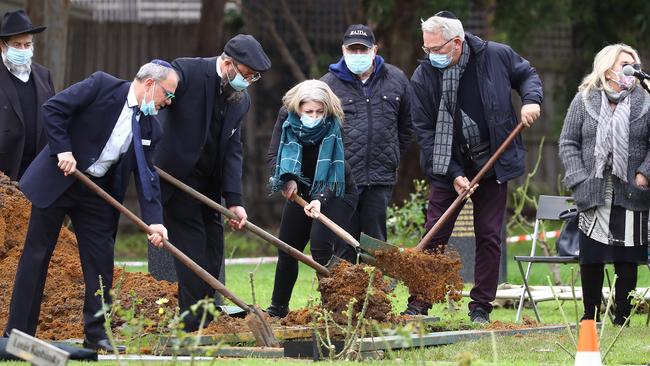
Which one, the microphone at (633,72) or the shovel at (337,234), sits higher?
the microphone at (633,72)

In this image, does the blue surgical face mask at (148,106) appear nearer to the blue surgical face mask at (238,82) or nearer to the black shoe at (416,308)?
the blue surgical face mask at (238,82)

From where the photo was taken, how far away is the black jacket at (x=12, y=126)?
1152 cm

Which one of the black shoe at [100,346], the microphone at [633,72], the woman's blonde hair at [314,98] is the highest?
the microphone at [633,72]

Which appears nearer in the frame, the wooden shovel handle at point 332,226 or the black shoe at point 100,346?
the black shoe at point 100,346

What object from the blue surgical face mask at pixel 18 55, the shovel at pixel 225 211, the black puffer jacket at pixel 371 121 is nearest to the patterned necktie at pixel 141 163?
the shovel at pixel 225 211

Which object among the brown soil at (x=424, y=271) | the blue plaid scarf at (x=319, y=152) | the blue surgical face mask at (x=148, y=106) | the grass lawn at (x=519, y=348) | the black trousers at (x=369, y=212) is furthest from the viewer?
the black trousers at (x=369, y=212)

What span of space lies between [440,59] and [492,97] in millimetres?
453

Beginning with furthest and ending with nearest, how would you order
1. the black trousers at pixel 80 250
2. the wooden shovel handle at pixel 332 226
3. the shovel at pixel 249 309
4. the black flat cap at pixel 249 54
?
the wooden shovel handle at pixel 332 226 < the black flat cap at pixel 249 54 < the shovel at pixel 249 309 < the black trousers at pixel 80 250

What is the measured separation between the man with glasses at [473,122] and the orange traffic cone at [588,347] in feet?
10.7

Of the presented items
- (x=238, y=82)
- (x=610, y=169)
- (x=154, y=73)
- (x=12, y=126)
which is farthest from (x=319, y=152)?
(x=12, y=126)

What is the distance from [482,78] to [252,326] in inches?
105

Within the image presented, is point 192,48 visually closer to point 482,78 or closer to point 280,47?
point 280,47

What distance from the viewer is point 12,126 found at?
37.8 feet

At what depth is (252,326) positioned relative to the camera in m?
9.11
